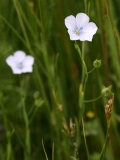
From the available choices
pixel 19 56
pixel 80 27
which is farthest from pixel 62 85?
pixel 80 27

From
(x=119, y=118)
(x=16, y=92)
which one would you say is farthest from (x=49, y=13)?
(x=119, y=118)

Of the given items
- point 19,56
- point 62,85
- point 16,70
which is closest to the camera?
point 16,70

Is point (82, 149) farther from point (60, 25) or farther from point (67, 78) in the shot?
point (60, 25)

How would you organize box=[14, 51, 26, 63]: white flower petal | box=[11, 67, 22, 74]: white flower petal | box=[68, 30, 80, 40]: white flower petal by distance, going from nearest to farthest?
1. box=[68, 30, 80, 40]: white flower petal
2. box=[11, 67, 22, 74]: white flower petal
3. box=[14, 51, 26, 63]: white flower petal

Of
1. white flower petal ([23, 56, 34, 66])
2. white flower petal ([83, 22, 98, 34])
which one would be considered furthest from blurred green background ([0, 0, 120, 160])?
white flower petal ([83, 22, 98, 34])

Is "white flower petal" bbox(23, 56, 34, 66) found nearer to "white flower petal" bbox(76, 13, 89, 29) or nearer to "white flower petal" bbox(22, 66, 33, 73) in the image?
"white flower petal" bbox(22, 66, 33, 73)

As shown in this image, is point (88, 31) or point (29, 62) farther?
point (29, 62)

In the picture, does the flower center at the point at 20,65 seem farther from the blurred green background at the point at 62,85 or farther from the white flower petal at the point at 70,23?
the white flower petal at the point at 70,23

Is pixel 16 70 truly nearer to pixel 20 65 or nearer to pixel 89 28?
pixel 20 65
